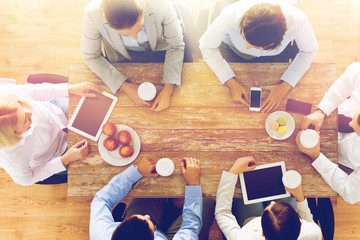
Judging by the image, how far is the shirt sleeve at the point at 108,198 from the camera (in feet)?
5.11

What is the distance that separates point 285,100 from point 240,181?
0.57 m

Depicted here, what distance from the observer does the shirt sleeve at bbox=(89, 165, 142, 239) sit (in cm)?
156

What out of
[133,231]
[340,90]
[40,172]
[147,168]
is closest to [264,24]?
[340,90]

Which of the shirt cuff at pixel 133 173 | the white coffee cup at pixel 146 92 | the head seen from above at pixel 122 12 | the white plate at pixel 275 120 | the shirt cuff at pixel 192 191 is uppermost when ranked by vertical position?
the head seen from above at pixel 122 12

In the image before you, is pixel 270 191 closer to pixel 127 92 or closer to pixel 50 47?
pixel 127 92

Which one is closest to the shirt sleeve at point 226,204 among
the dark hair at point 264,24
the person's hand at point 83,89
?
the dark hair at point 264,24

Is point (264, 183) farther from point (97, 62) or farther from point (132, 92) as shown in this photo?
point (97, 62)

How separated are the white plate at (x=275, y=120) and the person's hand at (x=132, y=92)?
74 cm

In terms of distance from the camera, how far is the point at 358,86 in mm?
1644

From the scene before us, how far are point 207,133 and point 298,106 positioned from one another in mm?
580

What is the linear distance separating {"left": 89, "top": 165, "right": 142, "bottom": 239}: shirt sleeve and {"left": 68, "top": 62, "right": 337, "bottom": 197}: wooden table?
57 millimetres

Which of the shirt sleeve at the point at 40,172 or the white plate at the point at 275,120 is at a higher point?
the white plate at the point at 275,120

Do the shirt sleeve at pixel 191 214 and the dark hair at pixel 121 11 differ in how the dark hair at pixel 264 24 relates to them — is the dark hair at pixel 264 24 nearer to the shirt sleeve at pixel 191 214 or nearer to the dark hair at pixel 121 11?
the dark hair at pixel 121 11

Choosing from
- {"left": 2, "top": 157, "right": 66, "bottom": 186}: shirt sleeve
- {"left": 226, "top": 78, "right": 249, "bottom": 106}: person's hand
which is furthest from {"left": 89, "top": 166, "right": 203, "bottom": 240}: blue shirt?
{"left": 226, "top": 78, "right": 249, "bottom": 106}: person's hand
